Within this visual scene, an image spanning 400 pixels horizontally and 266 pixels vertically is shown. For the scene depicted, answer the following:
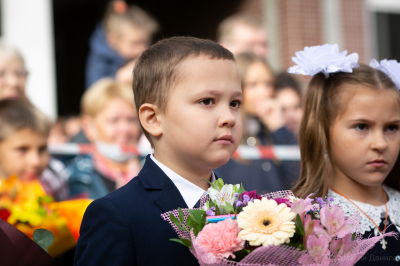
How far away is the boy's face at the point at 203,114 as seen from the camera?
1694 mm

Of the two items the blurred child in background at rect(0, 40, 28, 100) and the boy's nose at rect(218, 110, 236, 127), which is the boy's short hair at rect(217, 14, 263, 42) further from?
the boy's nose at rect(218, 110, 236, 127)

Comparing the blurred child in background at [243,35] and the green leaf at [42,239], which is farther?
the blurred child in background at [243,35]

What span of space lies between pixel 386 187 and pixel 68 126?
465cm

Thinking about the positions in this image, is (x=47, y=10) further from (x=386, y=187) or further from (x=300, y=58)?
(x=386, y=187)

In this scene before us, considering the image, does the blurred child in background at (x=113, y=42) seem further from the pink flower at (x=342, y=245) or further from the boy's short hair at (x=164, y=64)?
the pink flower at (x=342, y=245)

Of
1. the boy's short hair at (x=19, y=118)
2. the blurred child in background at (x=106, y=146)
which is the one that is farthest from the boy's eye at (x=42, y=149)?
the blurred child in background at (x=106, y=146)

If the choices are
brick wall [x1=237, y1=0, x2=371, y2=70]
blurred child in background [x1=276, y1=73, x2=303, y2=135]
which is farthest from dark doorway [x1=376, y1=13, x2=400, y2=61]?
blurred child in background [x1=276, y1=73, x2=303, y2=135]

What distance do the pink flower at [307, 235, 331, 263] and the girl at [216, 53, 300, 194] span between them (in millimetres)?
4138

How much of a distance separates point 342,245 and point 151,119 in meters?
0.90

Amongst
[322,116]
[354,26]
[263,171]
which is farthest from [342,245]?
[354,26]

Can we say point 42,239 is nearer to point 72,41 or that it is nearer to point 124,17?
point 72,41

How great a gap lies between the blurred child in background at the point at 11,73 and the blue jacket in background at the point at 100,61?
97 centimetres

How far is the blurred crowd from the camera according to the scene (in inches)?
219

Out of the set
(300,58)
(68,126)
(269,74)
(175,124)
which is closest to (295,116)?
(269,74)
